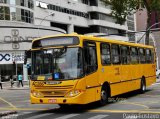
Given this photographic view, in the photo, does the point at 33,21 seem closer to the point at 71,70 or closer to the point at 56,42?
the point at 56,42

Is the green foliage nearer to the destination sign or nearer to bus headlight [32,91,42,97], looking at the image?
the destination sign

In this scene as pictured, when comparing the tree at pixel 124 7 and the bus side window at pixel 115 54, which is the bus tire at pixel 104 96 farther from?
the tree at pixel 124 7

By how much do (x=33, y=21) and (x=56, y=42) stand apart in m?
49.9

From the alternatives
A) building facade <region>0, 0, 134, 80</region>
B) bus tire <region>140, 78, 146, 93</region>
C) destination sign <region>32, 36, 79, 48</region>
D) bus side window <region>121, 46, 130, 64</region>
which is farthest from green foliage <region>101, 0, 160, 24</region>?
destination sign <region>32, 36, 79, 48</region>

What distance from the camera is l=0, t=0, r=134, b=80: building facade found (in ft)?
194

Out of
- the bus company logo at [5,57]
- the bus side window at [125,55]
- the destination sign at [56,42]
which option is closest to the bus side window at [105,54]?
the bus side window at [125,55]

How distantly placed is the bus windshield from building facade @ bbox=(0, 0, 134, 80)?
33020 mm

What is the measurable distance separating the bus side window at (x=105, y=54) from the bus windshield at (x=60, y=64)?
235 cm

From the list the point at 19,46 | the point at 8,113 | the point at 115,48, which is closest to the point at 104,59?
the point at 115,48

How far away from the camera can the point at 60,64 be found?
1658cm

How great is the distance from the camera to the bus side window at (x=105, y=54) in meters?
18.8

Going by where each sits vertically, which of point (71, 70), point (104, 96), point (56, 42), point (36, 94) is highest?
point (56, 42)

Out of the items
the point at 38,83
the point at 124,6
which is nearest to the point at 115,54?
the point at 38,83

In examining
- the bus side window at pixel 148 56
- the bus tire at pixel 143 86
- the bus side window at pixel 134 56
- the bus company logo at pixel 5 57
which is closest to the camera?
the bus side window at pixel 134 56
